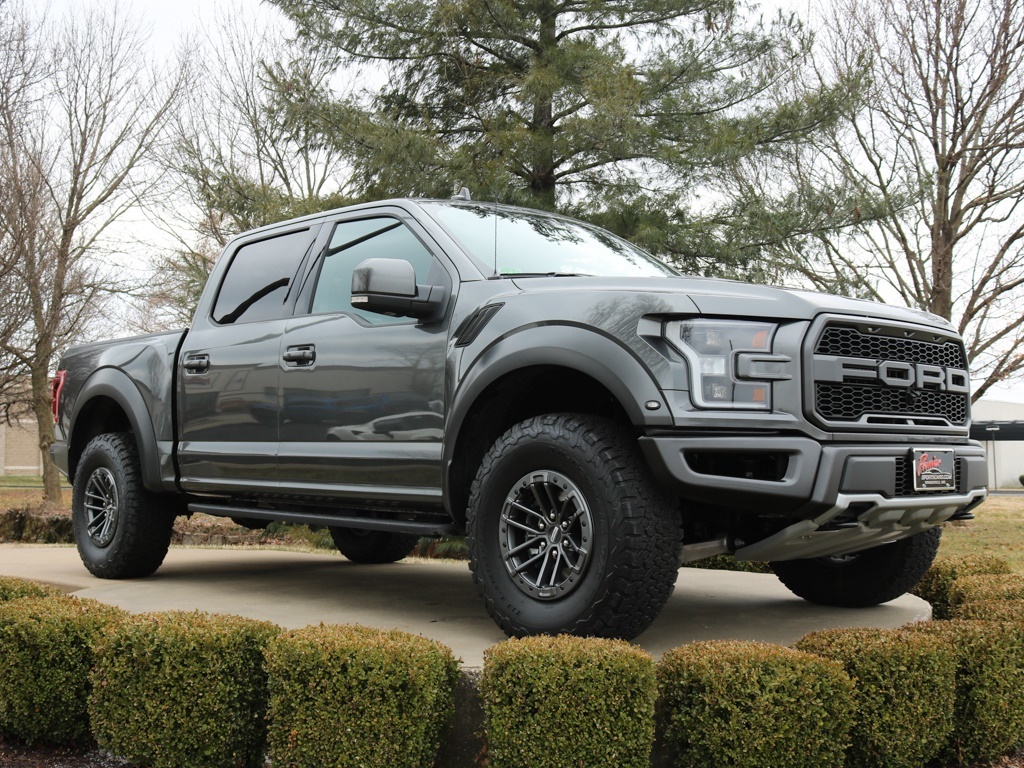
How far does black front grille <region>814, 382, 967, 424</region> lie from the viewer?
3816 millimetres

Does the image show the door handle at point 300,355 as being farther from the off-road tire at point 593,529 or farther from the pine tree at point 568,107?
the pine tree at point 568,107

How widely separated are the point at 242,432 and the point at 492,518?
78.8 inches

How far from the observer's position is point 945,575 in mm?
6234

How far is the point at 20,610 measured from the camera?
173 inches

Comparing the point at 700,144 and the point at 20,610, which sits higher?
the point at 700,144

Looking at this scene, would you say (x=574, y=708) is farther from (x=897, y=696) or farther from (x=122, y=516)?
(x=122, y=516)

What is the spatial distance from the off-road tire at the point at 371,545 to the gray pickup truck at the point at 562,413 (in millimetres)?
1900

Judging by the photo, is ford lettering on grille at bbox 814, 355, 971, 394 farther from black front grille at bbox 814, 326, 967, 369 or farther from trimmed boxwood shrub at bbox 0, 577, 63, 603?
trimmed boxwood shrub at bbox 0, 577, 63, 603

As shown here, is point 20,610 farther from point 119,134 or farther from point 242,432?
point 119,134

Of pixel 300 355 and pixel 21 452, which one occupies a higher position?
pixel 300 355

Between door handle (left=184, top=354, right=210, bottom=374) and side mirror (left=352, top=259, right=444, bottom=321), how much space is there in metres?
1.73

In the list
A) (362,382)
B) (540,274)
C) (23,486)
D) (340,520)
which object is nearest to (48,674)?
(340,520)

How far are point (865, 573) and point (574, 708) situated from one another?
270 cm

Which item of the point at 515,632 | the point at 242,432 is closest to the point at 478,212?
the point at 242,432
